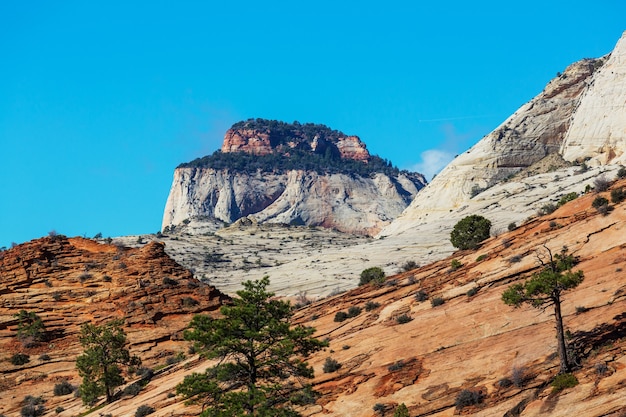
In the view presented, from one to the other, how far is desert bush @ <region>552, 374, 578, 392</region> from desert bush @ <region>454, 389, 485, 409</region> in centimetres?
333

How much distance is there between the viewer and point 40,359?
63.9m

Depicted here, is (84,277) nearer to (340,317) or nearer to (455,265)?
(340,317)

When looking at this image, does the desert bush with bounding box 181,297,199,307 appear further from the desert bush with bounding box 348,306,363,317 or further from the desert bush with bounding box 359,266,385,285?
the desert bush with bounding box 348,306,363,317

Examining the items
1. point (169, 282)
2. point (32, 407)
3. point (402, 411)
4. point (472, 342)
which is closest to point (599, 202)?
point (472, 342)

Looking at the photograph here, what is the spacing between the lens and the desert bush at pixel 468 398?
34.6 metres

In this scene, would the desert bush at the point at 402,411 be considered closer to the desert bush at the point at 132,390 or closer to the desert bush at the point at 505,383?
the desert bush at the point at 505,383

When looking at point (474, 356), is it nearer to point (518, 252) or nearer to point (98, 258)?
point (518, 252)

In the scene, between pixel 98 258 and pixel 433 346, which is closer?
pixel 433 346

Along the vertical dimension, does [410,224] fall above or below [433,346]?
above

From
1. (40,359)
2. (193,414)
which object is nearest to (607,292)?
(193,414)

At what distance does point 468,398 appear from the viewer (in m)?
34.7

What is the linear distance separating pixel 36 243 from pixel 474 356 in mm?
53957

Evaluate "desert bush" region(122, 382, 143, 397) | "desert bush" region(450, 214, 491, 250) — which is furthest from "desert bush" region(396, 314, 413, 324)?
"desert bush" region(450, 214, 491, 250)

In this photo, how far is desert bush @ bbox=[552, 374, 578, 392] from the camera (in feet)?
107
